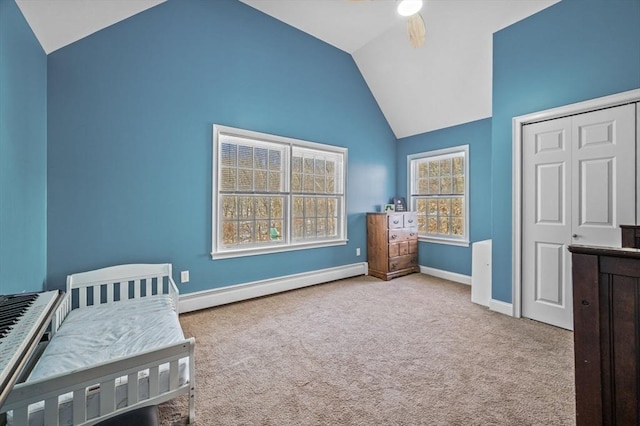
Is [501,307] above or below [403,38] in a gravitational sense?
below

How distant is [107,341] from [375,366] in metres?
1.80

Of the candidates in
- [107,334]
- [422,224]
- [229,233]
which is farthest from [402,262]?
[107,334]

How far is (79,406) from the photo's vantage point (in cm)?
125

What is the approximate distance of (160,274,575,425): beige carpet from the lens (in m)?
1.62

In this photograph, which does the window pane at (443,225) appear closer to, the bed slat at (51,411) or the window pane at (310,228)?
the window pane at (310,228)

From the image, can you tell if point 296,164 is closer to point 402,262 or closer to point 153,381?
point 402,262

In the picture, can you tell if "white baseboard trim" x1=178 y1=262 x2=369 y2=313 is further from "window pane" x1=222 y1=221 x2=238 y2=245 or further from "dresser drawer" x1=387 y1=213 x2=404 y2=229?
"dresser drawer" x1=387 y1=213 x2=404 y2=229

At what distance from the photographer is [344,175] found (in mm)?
4516

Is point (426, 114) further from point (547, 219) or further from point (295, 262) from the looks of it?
point (295, 262)

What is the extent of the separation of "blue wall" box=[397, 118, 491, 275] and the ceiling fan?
8.17ft

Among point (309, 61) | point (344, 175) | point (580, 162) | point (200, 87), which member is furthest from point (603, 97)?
point (200, 87)

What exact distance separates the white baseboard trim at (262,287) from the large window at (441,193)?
4.54ft

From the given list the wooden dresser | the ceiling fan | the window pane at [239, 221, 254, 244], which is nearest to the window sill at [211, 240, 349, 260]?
the window pane at [239, 221, 254, 244]

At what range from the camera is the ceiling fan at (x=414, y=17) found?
194 centimetres
